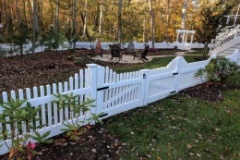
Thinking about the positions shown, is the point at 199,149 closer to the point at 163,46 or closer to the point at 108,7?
the point at 163,46

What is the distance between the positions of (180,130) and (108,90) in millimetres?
1603

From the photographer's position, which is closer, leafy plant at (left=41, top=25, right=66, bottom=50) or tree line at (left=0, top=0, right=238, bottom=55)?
leafy plant at (left=41, top=25, right=66, bottom=50)

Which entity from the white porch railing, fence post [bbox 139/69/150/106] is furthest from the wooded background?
fence post [bbox 139/69/150/106]

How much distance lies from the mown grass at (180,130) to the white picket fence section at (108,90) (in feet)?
0.95

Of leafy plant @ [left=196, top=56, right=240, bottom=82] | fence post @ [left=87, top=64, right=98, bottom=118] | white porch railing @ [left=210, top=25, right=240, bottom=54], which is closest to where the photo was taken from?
fence post @ [left=87, top=64, right=98, bottom=118]

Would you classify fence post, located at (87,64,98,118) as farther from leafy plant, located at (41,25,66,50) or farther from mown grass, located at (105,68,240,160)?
leafy plant, located at (41,25,66,50)

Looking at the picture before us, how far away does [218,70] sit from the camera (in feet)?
22.0

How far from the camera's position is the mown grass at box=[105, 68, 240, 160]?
326 centimetres

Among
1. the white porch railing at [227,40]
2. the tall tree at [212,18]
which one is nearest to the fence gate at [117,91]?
the tall tree at [212,18]

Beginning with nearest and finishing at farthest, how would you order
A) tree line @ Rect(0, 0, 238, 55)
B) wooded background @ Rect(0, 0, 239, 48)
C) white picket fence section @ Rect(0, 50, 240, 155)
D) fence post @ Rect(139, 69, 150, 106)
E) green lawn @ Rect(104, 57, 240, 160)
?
white picket fence section @ Rect(0, 50, 240, 155)
green lawn @ Rect(104, 57, 240, 160)
fence post @ Rect(139, 69, 150, 106)
tree line @ Rect(0, 0, 238, 55)
wooded background @ Rect(0, 0, 239, 48)

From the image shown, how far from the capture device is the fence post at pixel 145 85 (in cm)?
464

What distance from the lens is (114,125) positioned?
12.9 ft

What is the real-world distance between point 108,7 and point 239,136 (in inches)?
1001

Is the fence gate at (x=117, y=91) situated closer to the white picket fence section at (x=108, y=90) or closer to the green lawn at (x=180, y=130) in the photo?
the white picket fence section at (x=108, y=90)
